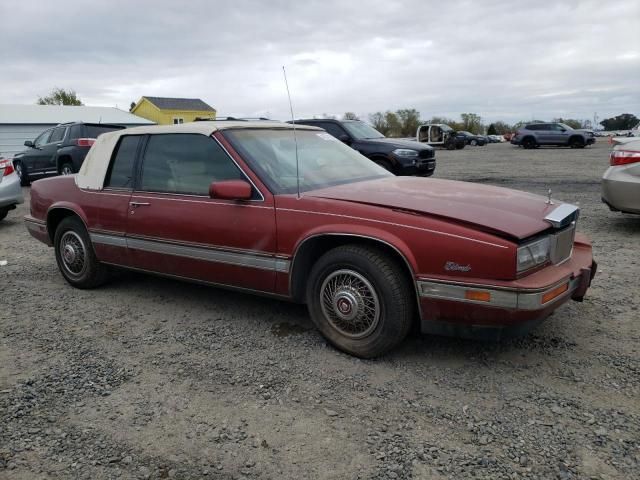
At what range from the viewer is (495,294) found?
292 centimetres

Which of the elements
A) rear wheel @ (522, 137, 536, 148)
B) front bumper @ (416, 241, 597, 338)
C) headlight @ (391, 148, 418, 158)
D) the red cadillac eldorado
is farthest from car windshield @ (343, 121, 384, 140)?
rear wheel @ (522, 137, 536, 148)

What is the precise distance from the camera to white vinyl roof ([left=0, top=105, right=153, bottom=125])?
103 feet

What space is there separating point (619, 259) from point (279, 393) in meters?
4.18

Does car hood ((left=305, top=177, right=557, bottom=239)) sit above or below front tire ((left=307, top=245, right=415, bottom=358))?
above

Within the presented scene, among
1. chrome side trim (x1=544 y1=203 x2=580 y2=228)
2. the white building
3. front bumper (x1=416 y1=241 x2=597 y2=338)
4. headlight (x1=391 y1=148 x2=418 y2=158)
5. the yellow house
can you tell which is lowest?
front bumper (x1=416 y1=241 x2=597 y2=338)

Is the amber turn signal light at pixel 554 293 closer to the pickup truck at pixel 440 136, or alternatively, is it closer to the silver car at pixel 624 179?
the silver car at pixel 624 179

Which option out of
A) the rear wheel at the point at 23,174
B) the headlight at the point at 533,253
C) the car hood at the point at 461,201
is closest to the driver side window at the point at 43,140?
the rear wheel at the point at 23,174

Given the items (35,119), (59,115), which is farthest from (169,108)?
(35,119)

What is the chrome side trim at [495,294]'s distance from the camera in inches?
114

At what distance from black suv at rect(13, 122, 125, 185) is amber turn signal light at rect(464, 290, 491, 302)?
1189 cm

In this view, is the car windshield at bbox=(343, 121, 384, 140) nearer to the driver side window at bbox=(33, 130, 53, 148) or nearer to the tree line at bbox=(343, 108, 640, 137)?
the driver side window at bbox=(33, 130, 53, 148)

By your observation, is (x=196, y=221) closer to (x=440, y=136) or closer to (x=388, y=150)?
(x=388, y=150)

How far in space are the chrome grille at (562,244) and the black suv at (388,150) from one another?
25.6 ft

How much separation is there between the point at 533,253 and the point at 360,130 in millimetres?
9657
